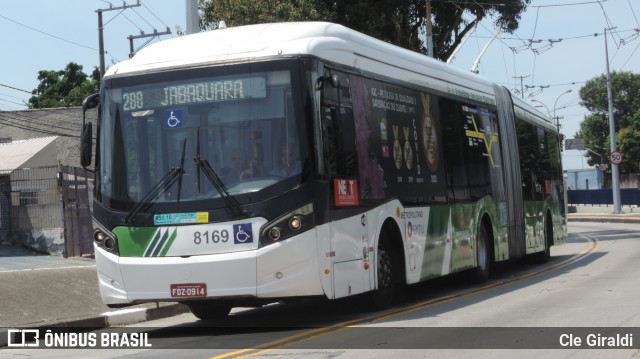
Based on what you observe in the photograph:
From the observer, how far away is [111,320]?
46.9ft

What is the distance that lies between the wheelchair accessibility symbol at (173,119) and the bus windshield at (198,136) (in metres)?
0.01

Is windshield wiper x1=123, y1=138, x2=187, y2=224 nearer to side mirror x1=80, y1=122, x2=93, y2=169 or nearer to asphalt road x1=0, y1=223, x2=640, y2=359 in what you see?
side mirror x1=80, y1=122, x2=93, y2=169

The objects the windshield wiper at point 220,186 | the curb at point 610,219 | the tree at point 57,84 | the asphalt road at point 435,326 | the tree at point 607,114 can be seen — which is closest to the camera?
the asphalt road at point 435,326

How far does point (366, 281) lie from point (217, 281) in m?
2.24

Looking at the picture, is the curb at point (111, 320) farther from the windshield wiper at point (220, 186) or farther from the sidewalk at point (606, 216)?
the sidewalk at point (606, 216)

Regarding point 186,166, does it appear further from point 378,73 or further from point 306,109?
point 378,73

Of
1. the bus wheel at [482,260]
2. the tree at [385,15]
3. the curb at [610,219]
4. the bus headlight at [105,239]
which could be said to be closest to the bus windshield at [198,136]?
the bus headlight at [105,239]

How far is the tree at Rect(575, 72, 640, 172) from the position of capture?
3637 inches

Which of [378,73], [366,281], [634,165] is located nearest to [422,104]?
[378,73]

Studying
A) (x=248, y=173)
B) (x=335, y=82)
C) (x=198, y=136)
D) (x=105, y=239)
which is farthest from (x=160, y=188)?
(x=335, y=82)

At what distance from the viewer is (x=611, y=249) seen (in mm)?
27375

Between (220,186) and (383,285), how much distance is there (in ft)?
10.3

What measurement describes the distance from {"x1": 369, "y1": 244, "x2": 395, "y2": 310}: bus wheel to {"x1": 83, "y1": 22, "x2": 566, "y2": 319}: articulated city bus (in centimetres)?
3

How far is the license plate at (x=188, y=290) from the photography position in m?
11.1
